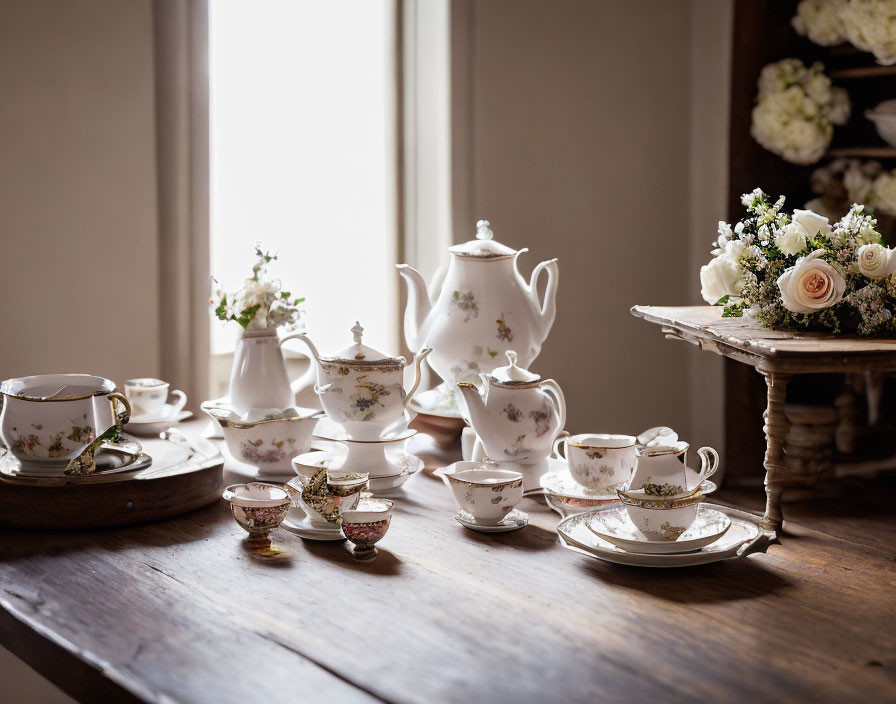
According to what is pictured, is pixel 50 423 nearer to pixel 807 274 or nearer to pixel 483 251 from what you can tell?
pixel 483 251

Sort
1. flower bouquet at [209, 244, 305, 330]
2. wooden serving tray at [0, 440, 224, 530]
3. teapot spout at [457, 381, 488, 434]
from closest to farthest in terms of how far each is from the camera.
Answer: wooden serving tray at [0, 440, 224, 530], teapot spout at [457, 381, 488, 434], flower bouquet at [209, 244, 305, 330]

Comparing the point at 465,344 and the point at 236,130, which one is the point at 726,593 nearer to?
the point at 465,344

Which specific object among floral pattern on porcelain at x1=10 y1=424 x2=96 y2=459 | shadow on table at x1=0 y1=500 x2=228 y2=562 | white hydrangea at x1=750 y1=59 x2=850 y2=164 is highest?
white hydrangea at x1=750 y1=59 x2=850 y2=164

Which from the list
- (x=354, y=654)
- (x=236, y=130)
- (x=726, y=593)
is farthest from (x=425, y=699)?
(x=236, y=130)

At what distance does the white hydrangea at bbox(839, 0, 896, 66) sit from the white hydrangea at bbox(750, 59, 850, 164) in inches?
6.4

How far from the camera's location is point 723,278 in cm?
187

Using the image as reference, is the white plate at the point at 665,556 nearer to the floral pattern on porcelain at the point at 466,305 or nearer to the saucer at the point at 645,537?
the saucer at the point at 645,537

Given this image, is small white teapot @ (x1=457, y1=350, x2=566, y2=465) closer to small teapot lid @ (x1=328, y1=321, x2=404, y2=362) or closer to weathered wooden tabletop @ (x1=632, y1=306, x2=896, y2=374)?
small teapot lid @ (x1=328, y1=321, x2=404, y2=362)

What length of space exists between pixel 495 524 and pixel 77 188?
4.10 ft

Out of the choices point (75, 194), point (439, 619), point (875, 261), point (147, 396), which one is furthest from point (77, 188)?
point (875, 261)

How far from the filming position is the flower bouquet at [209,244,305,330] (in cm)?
202

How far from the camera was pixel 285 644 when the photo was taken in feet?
4.04

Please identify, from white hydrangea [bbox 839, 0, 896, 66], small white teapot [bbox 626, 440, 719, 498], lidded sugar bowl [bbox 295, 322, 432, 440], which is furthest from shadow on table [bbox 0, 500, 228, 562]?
white hydrangea [bbox 839, 0, 896, 66]

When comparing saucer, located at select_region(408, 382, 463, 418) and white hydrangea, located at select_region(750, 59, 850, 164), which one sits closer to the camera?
saucer, located at select_region(408, 382, 463, 418)
